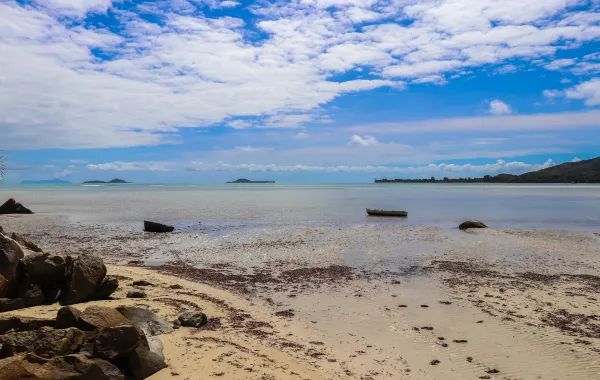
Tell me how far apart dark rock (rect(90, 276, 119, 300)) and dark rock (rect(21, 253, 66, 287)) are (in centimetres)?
114

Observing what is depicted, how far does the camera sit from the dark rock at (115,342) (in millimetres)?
8289

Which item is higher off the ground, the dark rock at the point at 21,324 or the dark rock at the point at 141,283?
the dark rock at the point at 21,324

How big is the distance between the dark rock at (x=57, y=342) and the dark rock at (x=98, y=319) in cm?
55

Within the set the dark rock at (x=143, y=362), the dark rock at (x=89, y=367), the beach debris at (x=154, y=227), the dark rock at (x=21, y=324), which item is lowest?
the beach debris at (x=154, y=227)

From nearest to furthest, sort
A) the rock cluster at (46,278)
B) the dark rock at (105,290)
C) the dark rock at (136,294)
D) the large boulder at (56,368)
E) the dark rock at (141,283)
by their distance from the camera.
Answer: the large boulder at (56,368), the rock cluster at (46,278), the dark rock at (105,290), the dark rock at (136,294), the dark rock at (141,283)

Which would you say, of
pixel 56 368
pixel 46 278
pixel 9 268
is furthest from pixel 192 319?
pixel 9 268

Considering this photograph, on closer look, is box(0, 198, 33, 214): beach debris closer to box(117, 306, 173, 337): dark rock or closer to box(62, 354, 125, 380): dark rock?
box(117, 306, 173, 337): dark rock

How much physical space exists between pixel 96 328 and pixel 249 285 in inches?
406

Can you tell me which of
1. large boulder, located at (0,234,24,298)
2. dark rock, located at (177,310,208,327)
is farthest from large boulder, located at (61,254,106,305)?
dark rock, located at (177,310,208,327)

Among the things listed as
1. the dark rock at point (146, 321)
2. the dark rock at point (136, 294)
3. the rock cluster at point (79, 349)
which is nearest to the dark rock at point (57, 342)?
the rock cluster at point (79, 349)

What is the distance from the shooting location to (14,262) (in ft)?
43.1

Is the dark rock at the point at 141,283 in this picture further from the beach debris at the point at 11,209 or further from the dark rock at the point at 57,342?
the beach debris at the point at 11,209

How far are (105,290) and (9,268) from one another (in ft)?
9.40

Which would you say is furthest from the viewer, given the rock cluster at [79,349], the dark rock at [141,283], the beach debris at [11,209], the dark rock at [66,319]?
the beach debris at [11,209]
